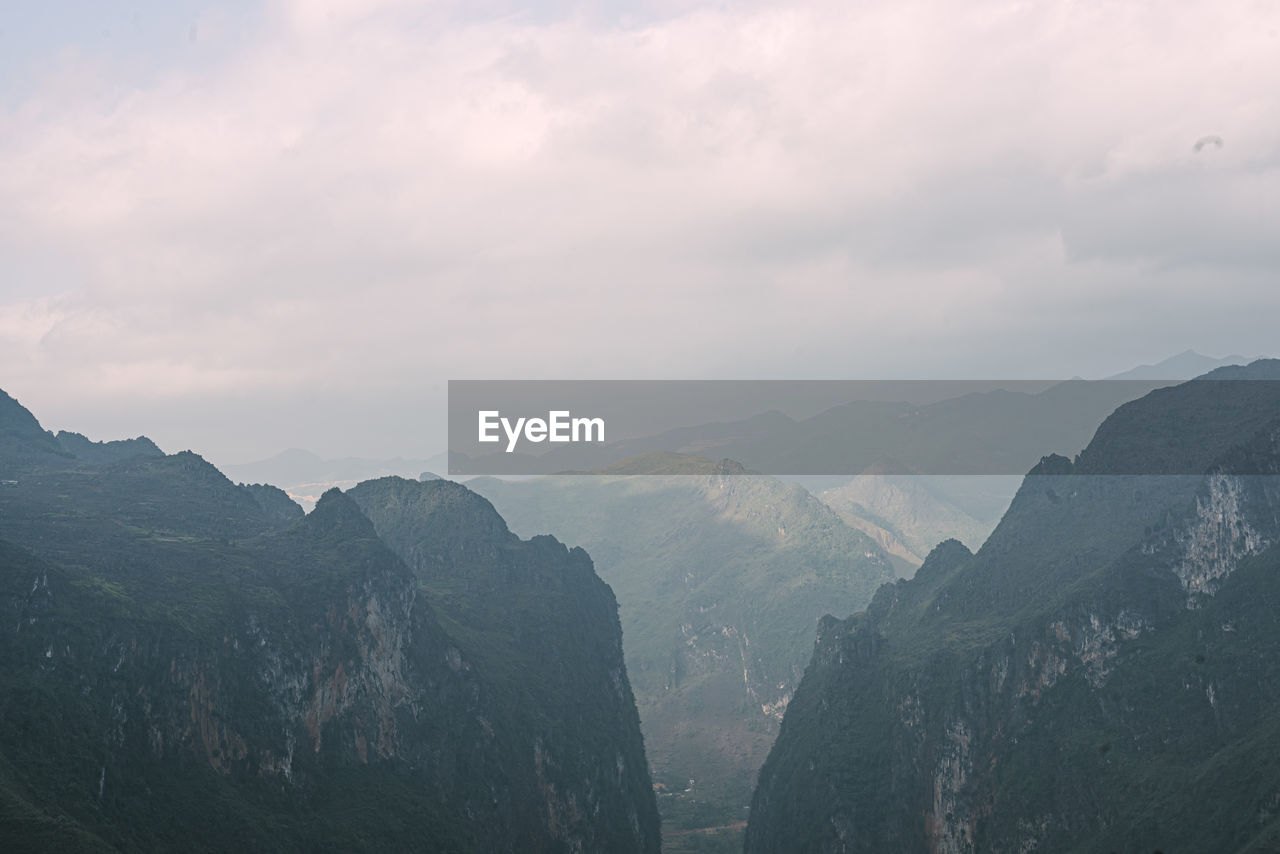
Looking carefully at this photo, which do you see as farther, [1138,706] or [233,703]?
[1138,706]

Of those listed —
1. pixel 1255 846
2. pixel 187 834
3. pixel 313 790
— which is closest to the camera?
pixel 1255 846

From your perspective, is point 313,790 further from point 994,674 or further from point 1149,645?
point 1149,645

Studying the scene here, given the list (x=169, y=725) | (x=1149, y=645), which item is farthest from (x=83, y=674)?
(x=1149, y=645)

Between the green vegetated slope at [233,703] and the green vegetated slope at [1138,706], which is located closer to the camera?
the green vegetated slope at [233,703]

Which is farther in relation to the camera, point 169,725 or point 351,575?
point 351,575

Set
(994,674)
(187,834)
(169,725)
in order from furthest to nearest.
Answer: (994,674)
(169,725)
(187,834)

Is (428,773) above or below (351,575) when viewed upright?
below

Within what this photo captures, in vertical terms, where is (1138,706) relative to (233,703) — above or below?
below

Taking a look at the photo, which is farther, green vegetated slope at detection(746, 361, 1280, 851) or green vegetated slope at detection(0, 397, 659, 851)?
green vegetated slope at detection(746, 361, 1280, 851)
